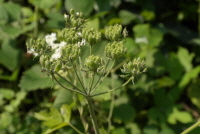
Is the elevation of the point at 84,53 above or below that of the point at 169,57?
above

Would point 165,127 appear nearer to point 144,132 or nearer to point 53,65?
point 144,132

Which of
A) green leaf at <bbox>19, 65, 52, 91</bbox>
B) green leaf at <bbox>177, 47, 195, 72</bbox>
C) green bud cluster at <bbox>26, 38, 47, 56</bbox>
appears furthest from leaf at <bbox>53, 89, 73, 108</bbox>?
green leaf at <bbox>177, 47, 195, 72</bbox>

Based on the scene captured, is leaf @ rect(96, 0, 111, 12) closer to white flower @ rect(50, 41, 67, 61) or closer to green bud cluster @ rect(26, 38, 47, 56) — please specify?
white flower @ rect(50, 41, 67, 61)

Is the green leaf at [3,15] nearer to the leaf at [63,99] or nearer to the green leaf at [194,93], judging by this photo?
the leaf at [63,99]

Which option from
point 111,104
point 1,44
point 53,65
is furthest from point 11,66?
point 53,65

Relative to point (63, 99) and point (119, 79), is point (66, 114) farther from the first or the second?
point (119, 79)

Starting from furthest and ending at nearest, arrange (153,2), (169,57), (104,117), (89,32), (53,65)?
(153,2)
(169,57)
(104,117)
(89,32)
(53,65)

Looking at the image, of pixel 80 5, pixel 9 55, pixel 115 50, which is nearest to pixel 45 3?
pixel 80 5
